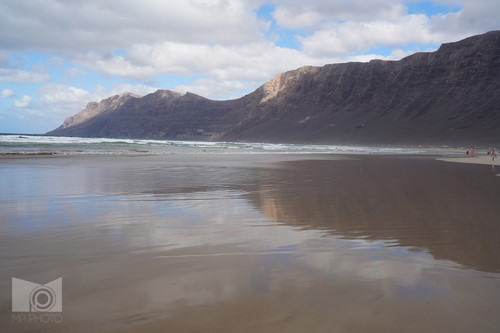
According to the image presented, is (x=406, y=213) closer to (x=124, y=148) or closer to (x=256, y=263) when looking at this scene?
(x=256, y=263)

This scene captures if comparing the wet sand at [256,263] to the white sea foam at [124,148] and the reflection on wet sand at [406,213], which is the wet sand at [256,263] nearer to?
the reflection on wet sand at [406,213]

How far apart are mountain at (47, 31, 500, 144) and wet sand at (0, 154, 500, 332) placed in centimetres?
9995

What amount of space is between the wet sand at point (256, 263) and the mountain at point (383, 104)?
328ft

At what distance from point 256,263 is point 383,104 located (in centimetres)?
14446

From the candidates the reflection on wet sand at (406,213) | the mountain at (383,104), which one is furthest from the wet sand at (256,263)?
the mountain at (383,104)

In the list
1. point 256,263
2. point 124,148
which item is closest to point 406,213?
point 256,263

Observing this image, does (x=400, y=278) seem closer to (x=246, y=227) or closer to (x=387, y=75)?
(x=246, y=227)

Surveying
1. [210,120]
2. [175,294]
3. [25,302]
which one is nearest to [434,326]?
[175,294]

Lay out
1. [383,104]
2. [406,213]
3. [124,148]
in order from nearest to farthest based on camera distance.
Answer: [406,213], [124,148], [383,104]

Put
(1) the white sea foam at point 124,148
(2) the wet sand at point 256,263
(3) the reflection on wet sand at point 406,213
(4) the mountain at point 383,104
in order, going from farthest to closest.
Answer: (4) the mountain at point 383,104 → (1) the white sea foam at point 124,148 → (3) the reflection on wet sand at point 406,213 → (2) the wet sand at point 256,263

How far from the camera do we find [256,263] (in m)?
4.64

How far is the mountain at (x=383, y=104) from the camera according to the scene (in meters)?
109

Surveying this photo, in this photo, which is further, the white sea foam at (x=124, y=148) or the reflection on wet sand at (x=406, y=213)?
the white sea foam at (x=124, y=148)

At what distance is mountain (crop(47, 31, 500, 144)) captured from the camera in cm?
10888
